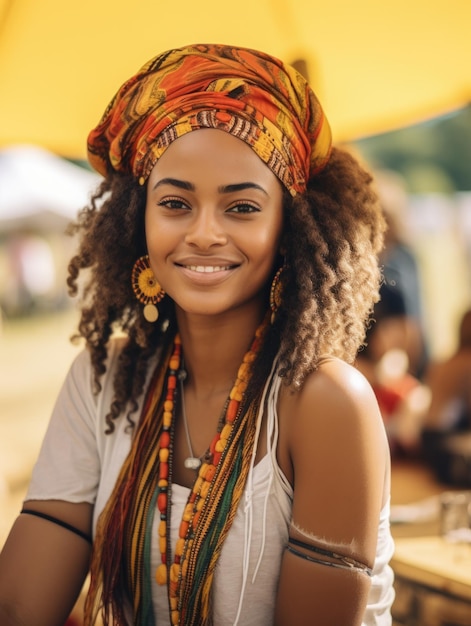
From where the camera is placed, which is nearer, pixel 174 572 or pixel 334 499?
pixel 334 499

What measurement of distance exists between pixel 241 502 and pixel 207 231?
2.32ft

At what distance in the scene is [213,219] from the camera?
1.84 m

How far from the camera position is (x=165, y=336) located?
7.58ft

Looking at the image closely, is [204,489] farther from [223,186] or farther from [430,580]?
[430,580]

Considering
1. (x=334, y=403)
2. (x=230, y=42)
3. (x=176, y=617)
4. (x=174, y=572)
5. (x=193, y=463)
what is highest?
(x=230, y=42)

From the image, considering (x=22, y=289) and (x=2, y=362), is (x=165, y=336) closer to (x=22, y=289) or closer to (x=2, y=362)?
(x=2, y=362)

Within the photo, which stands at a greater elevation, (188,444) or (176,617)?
(188,444)

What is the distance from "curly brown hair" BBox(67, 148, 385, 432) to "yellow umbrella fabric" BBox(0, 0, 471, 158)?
32.1 inches

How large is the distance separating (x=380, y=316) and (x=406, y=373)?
50 centimetres

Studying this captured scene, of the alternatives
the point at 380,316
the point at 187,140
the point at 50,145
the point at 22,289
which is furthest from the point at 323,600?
the point at 22,289

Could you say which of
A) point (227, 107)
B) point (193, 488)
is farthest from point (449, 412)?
point (227, 107)

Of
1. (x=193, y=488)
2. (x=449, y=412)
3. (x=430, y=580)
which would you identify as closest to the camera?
(x=193, y=488)

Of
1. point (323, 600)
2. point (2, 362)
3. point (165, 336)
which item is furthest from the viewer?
point (2, 362)

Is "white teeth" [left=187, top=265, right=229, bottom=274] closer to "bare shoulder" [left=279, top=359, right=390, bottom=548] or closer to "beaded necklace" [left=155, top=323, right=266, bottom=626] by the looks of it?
"beaded necklace" [left=155, top=323, right=266, bottom=626]
